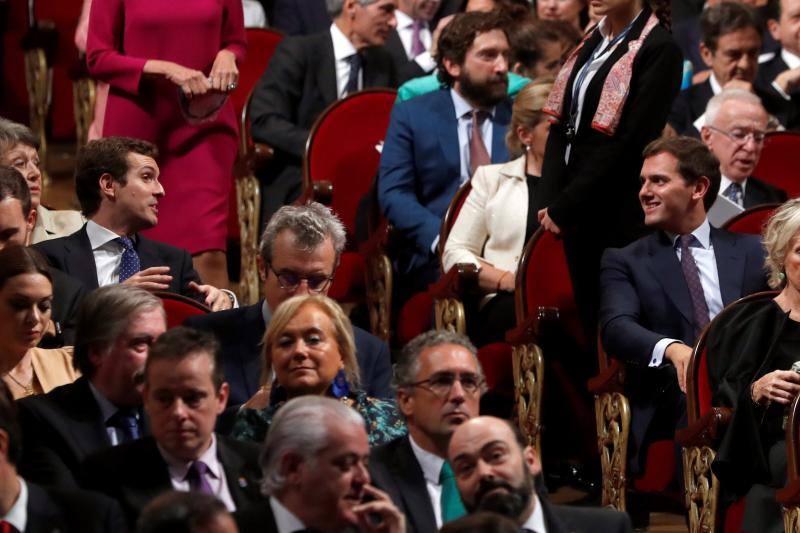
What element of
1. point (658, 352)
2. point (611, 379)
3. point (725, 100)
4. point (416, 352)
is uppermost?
point (416, 352)

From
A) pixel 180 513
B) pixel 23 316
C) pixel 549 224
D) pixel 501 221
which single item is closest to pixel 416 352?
pixel 23 316

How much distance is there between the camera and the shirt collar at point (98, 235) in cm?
A: 432

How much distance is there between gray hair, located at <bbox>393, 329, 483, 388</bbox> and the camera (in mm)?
3447

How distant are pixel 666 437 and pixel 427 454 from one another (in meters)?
1.21

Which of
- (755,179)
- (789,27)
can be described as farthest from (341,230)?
(789,27)

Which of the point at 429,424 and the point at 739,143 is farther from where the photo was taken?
the point at 739,143

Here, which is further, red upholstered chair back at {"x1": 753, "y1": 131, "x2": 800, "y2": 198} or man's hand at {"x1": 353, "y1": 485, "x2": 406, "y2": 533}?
red upholstered chair back at {"x1": 753, "y1": 131, "x2": 800, "y2": 198}

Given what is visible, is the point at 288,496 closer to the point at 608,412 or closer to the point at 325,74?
the point at 608,412

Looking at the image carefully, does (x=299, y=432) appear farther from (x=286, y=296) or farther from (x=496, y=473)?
(x=286, y=296)

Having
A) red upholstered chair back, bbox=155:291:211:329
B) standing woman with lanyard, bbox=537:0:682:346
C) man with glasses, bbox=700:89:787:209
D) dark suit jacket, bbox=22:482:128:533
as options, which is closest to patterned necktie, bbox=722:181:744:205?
man with glasses, bbox=700:89:787:209

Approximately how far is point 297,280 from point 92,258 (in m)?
0.66

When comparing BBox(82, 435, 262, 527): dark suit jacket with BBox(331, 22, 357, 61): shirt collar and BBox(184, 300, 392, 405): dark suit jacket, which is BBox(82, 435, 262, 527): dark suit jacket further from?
BBox(331, 22, 357, 61): shirt collar

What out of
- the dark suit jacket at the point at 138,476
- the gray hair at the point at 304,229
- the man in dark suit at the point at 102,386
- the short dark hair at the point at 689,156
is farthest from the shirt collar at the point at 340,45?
the dark suit jacket at the point at 138,476

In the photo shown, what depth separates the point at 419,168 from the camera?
5395mm
